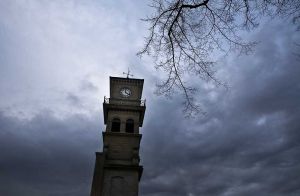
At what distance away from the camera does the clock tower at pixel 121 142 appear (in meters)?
35.0

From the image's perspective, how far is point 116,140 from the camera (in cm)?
3909

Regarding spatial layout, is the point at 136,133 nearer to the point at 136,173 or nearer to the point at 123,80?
the point at 136,173

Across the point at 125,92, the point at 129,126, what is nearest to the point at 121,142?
the point at 129,126

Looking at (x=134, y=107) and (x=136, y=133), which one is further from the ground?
(x=134, y=107)

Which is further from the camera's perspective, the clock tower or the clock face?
the clock face

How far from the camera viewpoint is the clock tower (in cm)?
3497

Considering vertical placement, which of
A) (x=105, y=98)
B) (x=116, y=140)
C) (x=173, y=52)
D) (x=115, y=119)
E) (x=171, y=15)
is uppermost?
(x=105, y=98)

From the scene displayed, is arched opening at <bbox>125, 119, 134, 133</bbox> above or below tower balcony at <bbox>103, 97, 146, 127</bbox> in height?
below

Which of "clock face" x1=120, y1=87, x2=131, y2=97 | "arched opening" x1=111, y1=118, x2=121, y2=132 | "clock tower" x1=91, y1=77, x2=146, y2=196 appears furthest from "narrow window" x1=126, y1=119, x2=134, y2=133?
"clock face" x1=120, y1=87, x2=131, y2=97

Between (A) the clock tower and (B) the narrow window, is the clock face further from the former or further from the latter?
(B) the narrow window

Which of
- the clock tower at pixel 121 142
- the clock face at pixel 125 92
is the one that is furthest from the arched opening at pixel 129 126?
the clock face at pixel 125 92

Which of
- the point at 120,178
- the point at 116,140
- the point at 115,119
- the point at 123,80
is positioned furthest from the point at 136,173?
the point at 123,80

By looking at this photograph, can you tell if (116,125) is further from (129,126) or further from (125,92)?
(125,92)

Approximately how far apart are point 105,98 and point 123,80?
436 centimetres
